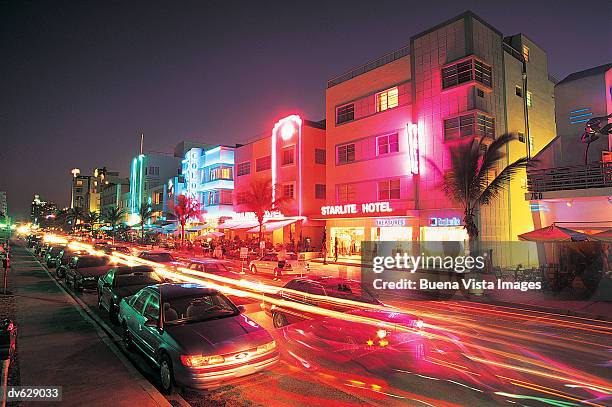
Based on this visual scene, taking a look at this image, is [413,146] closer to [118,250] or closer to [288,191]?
[288,191]

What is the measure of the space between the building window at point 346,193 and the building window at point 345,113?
582cm

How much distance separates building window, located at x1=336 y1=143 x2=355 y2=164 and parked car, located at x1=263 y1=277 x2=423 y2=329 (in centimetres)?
2303

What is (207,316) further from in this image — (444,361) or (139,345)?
(444,361)

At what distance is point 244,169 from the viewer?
46938 millimetres

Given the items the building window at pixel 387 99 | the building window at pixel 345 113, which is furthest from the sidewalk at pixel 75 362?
the building window at pixel 345 113

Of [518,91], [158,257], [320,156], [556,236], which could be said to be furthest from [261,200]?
[556,236]

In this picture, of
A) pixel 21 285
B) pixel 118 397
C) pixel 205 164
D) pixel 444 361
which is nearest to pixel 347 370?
pixel 444 361

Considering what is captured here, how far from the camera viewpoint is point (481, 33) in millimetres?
25984

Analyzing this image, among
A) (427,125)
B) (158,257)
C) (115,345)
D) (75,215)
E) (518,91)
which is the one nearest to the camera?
(115,345)

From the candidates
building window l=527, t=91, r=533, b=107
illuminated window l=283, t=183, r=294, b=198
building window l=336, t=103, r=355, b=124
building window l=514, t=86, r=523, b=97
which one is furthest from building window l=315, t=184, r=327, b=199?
building window l=527, t=91, r=533, b=107

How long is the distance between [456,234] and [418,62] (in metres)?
12.6

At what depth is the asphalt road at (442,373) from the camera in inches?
232

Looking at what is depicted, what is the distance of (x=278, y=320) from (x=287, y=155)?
30768mm

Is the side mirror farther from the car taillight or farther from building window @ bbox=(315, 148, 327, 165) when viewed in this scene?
building window @ bbox=(315, 148, 327, 165)
